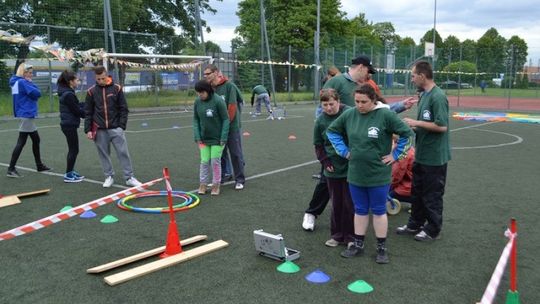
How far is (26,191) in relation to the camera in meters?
7.79

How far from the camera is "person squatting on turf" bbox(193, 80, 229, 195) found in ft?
24.2

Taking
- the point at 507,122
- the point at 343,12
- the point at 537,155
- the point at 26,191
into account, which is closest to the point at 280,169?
the point at 26,191

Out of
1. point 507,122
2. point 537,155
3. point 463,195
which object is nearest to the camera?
point 463,195

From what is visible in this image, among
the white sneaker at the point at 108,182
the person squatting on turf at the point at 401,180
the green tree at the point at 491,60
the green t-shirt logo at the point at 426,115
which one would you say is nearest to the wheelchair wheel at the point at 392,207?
the person squatting on turf at the point at 401,180

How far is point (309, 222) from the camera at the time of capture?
231 inches

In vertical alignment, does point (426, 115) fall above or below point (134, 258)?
above

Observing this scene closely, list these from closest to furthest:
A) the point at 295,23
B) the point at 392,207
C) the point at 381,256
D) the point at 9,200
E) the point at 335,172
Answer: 1. the point at 381,256
2. the point at 335,172
3. the point at 392,207
4. the point at 9,200
5. the point at 295,23

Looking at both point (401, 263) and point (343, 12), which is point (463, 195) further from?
point (343, 12)

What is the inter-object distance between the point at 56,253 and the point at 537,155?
33.7 feet

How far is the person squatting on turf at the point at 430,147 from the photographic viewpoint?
17.3 feet

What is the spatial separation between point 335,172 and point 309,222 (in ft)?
3.01

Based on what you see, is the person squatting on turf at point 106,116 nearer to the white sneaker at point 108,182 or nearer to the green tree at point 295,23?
the white sneaker at point 108,182

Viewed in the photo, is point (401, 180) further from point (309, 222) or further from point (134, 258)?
point (134, 258)

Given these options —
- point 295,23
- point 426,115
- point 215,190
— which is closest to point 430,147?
point 426,115
